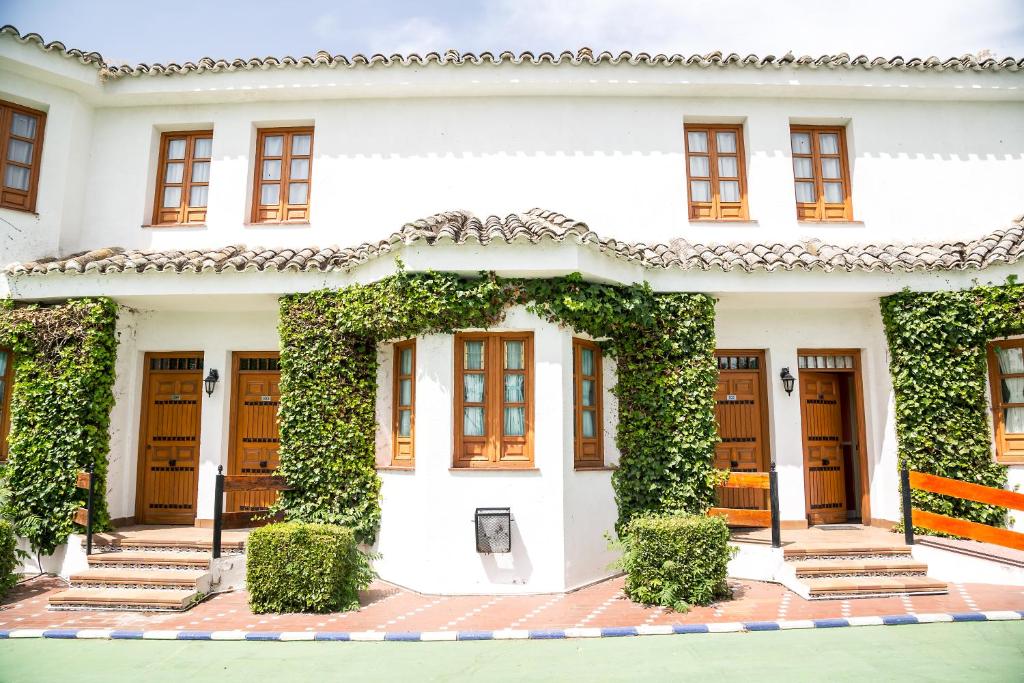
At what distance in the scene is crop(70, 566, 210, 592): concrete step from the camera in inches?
317

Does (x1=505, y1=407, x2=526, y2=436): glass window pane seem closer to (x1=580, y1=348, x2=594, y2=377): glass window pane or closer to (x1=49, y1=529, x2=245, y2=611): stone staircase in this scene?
(x1=580, y1=348, x2=594, y2=377): glass window pane

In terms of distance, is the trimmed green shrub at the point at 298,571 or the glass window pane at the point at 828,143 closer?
the trimmed green shrub at the point at 298,571

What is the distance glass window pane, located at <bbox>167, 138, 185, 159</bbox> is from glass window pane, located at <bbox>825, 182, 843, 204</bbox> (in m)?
10.5

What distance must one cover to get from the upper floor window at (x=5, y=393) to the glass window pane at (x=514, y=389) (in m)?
7.37

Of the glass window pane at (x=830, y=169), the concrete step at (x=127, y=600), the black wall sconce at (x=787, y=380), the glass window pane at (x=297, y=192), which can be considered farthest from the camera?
the glass window pane at (x=830, y=169)

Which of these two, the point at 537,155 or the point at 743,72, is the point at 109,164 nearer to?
the point at 537,155

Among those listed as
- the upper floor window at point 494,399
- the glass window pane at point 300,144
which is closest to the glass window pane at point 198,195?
the glass window pane at point 300,144

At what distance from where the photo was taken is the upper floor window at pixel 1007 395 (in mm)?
9531

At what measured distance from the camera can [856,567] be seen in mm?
8062

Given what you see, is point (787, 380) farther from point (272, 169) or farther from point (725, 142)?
point (272, 169)

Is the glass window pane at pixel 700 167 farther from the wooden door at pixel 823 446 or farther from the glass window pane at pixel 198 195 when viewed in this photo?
the glass window pane at pixel 198 195

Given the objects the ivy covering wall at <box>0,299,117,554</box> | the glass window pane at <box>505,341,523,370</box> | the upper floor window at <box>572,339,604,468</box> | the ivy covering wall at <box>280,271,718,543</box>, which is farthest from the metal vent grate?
the ivy covering wall at <box>0,299,117,554</box>

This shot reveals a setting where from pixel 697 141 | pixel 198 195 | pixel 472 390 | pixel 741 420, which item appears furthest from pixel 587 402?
pixel 198 195
